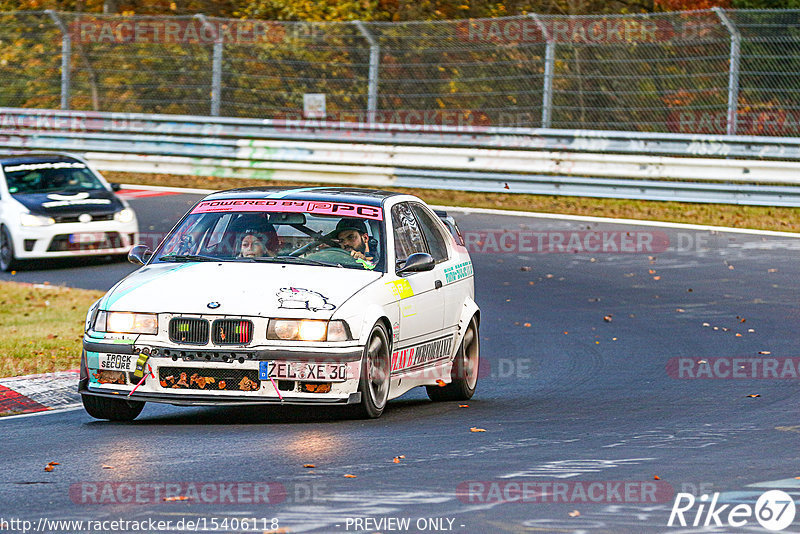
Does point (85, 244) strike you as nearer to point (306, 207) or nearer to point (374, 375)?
point (306, 207)

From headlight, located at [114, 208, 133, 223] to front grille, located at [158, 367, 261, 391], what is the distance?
35.4 ft

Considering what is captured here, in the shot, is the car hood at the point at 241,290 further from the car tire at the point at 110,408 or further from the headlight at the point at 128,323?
the car tire at the point at 110,408

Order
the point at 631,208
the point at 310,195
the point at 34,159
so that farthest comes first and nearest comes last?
the point at 631,208, the point at 34,159, the point at 310,195

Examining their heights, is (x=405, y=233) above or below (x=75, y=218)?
above

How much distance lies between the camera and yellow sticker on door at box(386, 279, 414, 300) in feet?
29.9

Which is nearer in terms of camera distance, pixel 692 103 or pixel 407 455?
pixel 407 455

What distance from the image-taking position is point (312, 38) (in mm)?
26391

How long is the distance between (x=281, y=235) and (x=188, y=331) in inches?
51.9

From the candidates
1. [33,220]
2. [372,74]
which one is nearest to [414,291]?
[33,220]

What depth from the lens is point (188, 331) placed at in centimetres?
830

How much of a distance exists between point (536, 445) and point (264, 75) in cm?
1990

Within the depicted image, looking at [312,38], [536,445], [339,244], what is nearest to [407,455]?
[536,445]

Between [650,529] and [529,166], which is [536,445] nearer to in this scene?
[650,529]

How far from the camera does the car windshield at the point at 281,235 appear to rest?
364 inches
